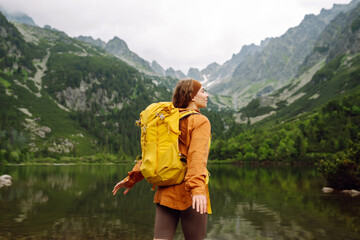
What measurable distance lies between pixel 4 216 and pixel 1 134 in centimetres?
19054

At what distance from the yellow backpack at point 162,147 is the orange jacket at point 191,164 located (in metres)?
0.15

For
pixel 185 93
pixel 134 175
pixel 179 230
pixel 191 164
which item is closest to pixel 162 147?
pixel 191 164

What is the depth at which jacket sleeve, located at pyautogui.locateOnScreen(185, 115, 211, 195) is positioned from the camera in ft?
14.1

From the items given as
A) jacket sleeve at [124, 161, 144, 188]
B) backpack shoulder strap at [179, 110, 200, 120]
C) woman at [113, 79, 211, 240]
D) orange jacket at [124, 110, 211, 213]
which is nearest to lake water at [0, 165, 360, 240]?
jacket sleeve at [124, 161, 144, 188]

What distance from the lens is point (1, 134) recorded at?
601ft

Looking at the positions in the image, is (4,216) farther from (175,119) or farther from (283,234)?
(175,119)

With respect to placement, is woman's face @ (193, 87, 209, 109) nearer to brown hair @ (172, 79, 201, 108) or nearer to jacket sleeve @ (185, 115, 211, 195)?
brown hair @ (172, 79, 201, 108)

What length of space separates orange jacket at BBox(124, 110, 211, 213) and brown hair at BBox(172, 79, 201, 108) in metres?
0.55

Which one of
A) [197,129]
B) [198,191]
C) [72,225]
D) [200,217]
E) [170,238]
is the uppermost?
[197,129]

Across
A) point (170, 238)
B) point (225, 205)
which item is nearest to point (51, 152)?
point (225, 205)

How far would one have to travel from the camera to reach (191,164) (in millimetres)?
4426

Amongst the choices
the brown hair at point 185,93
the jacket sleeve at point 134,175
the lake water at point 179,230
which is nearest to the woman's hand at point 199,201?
the jacket sleeve at point 134,175

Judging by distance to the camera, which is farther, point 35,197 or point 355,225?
point 35,197

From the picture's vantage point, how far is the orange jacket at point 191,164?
4.34 meters
